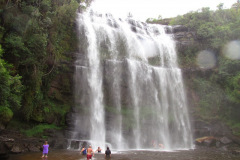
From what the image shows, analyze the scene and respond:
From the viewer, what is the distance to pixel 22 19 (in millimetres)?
15953

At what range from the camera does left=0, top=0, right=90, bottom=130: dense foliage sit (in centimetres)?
1485

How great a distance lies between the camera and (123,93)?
22141 millimetres

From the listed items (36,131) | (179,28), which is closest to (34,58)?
(36,131)

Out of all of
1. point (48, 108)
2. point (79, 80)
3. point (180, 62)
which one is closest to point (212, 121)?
point (180, 62)

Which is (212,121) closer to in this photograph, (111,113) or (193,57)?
(193,57)

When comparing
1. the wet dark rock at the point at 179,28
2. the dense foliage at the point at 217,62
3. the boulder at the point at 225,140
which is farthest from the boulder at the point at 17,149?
the wet dark rock at the point at 179,28

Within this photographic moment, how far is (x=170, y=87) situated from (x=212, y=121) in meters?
6.06

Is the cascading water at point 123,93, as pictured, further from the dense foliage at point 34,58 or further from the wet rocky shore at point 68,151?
the wet rocky shore at point 68,151

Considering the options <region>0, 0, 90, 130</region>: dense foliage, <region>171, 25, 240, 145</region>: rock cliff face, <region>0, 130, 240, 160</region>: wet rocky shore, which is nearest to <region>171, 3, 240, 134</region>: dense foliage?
<region>171, 25, 240, 145</region>: rock cliff face

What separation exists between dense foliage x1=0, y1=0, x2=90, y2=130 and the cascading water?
1999 millimetres

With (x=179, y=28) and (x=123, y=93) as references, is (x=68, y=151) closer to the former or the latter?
(x=123, y=93)

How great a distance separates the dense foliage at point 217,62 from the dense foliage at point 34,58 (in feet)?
53.7

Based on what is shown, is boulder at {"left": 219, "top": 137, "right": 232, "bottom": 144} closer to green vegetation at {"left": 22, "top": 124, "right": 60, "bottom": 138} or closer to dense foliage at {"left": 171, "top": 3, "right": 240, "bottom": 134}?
dense foliage at {"left": 171, "top": 3, "right": 240, "bottom": 134}

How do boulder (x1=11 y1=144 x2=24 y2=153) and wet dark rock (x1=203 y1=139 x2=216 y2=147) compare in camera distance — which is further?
wet dark rock (x1=203 y1=139 x2=216 y2=147)
